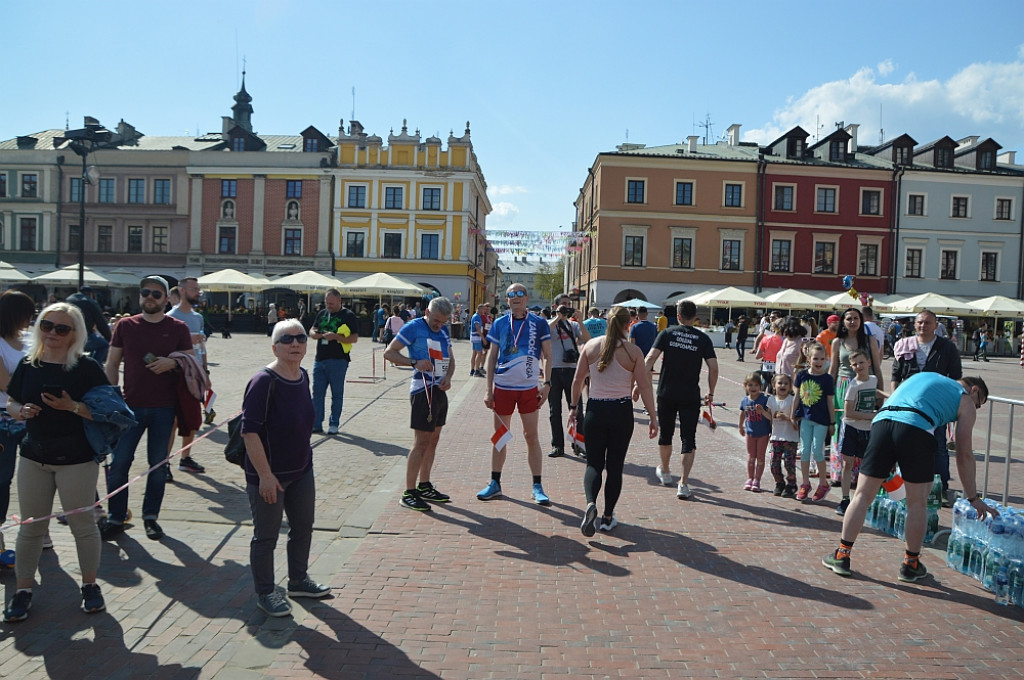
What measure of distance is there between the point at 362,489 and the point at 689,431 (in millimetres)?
3032

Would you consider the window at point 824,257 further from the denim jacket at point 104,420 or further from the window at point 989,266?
the denim jacket at point 104,420

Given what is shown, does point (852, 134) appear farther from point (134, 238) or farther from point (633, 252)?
point (134, 238)

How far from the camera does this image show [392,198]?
49656 millimetres

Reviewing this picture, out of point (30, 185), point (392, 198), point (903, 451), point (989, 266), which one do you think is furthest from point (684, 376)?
point (30, 185)

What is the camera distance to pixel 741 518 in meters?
6.43

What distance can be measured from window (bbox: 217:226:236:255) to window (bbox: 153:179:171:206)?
407 cm

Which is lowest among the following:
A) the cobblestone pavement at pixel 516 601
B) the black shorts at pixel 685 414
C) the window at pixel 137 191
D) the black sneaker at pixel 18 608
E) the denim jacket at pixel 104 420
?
the cobblestone pavement at pixel 516 601

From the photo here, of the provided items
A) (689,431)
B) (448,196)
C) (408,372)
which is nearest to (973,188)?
(448,196)

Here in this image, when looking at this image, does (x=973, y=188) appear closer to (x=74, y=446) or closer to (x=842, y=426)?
(x=842, y=426)

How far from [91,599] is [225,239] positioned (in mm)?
48800

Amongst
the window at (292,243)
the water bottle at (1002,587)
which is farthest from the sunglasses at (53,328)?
the window at (292,243)

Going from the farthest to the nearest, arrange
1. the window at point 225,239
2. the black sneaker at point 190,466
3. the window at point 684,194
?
1. the window at point 225,239
2. the window at point 684,194
3. the black sneaker at point 190,466

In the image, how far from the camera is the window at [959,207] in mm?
45875

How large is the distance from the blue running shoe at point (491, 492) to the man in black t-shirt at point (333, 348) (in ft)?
10.5
